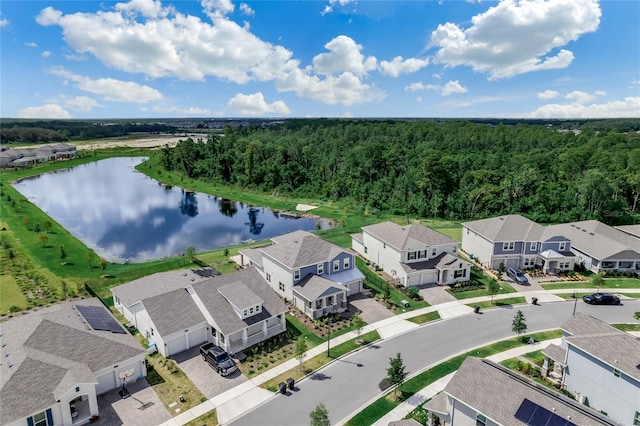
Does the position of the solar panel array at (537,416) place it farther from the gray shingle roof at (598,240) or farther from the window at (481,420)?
the gray shingle roof at (598,240)

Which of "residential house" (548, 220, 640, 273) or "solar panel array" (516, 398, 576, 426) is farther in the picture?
"residential house" (548, 220, 640, 273)

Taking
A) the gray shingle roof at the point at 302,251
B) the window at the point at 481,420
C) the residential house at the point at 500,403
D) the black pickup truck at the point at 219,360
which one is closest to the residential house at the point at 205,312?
the black pickup truck at the point at 219,360

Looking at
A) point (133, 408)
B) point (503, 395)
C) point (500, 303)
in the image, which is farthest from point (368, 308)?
point (133, 408)

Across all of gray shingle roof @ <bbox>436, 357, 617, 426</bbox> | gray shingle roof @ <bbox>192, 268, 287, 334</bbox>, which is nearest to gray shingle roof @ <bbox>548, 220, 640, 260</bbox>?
gray shingle roof @ <bbox>436, 357, 617, 426</bbox>

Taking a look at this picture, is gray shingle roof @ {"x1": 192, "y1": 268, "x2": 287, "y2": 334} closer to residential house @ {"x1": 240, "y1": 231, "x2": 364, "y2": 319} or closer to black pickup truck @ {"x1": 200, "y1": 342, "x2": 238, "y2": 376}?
black pickup truck @ {"x1": 200, "y1": 342, "x2": 238, "y2": 376}

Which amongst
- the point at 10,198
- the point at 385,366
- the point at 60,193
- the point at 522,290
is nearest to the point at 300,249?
the point at 385,366

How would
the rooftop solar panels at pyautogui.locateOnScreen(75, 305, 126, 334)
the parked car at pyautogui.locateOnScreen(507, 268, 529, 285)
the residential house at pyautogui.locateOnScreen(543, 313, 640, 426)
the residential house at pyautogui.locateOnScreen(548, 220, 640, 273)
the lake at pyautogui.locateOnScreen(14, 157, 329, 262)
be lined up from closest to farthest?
the residential house at pyautogui.locateOnScreen(543, 313, 640, 426) < the rooftop solar panels at pyautogui.locateOnScreen(75, 305, 126, 334) < the parked car at pyautogui.locateOnScreen(507, 268, 529, 285) < the residential house at pyautogui.locateOnScreen(548, 220, 640, 273) < the lake at pyautogui.locateOnScreen(14, 157, 329, 262)
